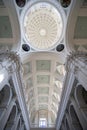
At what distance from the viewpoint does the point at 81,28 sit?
1226 centimetres

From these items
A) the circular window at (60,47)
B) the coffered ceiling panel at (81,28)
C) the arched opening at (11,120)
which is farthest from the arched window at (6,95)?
the coffered ceiling panel at (81,28)

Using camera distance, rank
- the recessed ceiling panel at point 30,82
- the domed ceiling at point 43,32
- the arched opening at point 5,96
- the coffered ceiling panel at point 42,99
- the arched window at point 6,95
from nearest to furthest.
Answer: the arched opening at point 5,96, the arched window at point 6,95, the domed ceiling at point 43,32, the recessed ceiling panel at point 30,82, the coffered ceiling panel at point 42,99

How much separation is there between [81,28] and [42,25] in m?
3.51

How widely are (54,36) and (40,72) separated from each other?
421 cm

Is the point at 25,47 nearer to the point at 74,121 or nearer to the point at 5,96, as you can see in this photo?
the point at 5,96

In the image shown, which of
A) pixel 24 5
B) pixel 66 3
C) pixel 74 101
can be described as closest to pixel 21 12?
pixel 24 5

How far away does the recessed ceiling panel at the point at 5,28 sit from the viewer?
38.6 ft

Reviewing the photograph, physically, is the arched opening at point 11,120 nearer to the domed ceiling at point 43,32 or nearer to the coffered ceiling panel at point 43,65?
the domed ceiling at point 43,32

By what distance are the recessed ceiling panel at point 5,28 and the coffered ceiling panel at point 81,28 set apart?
5319mm

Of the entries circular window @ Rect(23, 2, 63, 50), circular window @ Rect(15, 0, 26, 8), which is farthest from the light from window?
circular window @ Rect(15, 0, 26, 8)

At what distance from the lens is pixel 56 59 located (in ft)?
A: 46.9

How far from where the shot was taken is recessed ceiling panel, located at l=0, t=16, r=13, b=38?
11.8 metres

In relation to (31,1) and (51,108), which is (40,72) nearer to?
(31,1)

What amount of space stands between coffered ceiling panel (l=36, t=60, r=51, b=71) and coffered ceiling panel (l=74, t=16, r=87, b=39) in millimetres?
3832
